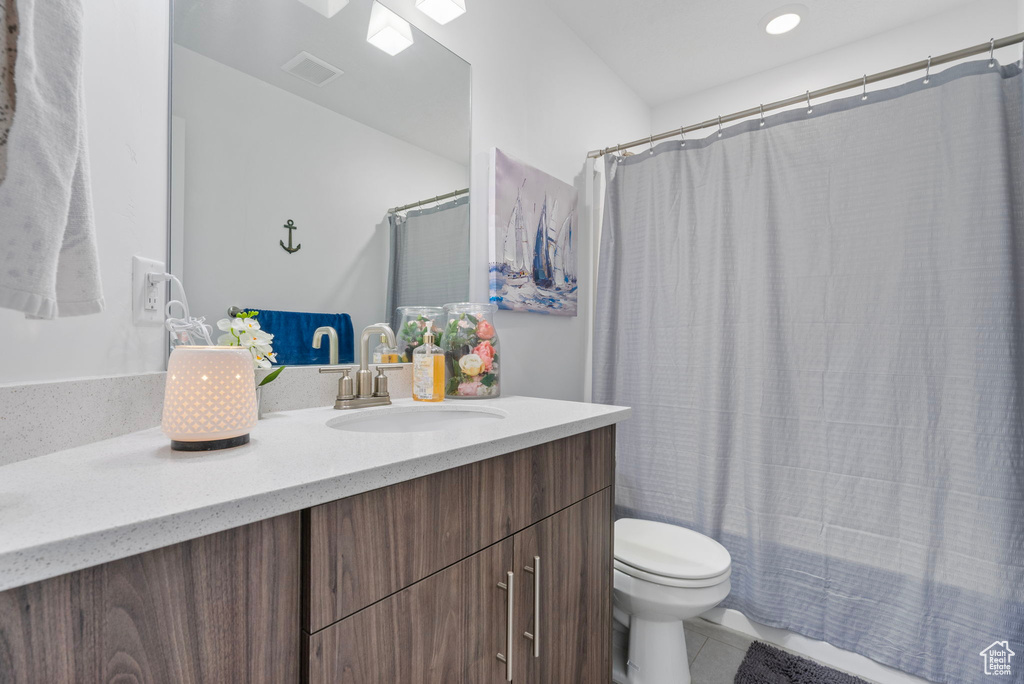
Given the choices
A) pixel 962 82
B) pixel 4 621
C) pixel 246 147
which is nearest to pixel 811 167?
pixel 962 82

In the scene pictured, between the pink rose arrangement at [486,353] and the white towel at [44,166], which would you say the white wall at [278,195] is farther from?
the white towel at [44,166]

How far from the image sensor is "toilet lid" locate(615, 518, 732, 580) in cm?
133

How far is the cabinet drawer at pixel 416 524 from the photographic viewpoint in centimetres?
57

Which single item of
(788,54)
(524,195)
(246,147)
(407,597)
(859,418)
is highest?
(788,54)

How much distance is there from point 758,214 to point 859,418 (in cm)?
80

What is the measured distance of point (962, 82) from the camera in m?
1.40

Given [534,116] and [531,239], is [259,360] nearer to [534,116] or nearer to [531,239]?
[531,239]

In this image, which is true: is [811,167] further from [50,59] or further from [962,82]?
[50,59]

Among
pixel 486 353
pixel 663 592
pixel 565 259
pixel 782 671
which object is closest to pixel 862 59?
pixel 565 259

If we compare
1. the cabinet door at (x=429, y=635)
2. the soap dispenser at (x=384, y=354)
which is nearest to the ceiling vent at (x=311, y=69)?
the soap dispenser at (x=384, y=354)

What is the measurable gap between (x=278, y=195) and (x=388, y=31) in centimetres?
65

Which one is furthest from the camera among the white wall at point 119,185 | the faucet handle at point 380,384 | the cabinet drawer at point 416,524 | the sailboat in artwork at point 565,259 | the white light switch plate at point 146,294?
the sailboat in artwork at point 565,259

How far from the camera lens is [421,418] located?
1237mm

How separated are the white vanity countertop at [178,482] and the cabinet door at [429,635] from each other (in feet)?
0.57
